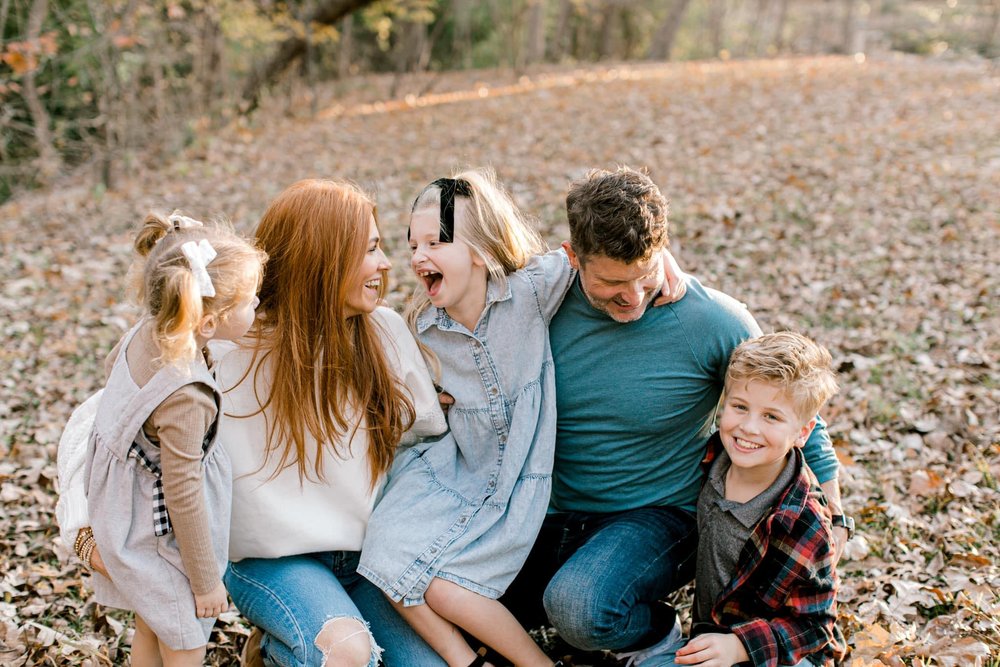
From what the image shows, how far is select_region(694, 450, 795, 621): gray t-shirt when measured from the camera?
2588mm

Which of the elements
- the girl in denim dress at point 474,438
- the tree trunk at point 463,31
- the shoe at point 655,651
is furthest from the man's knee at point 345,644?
the tree trunk at point 463,31

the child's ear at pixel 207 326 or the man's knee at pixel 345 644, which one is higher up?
the child's ear at pixel 207 326

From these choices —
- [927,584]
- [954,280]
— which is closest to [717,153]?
[954,280]

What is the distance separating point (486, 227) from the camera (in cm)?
282

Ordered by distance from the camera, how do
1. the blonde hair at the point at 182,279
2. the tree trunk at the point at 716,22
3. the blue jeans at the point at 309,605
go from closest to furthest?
1. the blonde hair at the point at 182,279
2. the blue jeans at the point at 309,605
3. the tree trunk at the point at 716,22

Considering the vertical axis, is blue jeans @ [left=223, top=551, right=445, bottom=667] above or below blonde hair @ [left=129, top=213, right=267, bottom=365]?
below

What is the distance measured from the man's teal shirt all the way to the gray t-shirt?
175mm

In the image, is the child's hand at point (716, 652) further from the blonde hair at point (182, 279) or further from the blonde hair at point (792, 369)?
the blonde hair at point (182, 279)

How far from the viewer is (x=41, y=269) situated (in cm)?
710

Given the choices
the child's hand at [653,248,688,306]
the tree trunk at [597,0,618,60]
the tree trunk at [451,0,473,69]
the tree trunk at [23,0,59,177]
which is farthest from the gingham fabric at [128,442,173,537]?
the tree trunk at [597,0,618,60]

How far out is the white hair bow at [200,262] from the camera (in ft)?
7.30

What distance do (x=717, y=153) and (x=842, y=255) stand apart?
321cm

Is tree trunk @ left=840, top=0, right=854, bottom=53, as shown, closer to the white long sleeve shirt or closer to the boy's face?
the boy's face

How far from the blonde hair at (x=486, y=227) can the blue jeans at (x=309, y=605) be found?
0.78 meters
